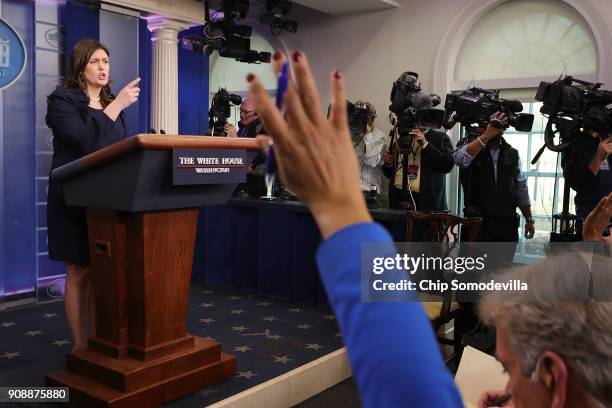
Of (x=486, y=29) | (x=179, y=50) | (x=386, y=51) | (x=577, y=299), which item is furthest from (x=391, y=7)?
(x=577, y=299)

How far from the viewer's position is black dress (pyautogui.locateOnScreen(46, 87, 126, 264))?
2105 millimetres

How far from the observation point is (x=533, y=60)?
15.5 ft

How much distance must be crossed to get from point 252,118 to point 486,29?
207 centimetres

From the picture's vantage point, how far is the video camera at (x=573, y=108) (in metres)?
2.96

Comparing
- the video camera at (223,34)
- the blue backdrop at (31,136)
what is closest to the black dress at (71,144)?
the blue backdrop at (31,136)

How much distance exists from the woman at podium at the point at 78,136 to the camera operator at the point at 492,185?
1939 mm

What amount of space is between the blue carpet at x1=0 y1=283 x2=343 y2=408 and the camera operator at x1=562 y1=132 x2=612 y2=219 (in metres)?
1.41

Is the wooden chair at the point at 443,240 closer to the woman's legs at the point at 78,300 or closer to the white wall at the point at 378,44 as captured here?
the woman's legs at the point at 78,300

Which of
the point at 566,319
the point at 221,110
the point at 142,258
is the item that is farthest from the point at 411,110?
the point at 566,319

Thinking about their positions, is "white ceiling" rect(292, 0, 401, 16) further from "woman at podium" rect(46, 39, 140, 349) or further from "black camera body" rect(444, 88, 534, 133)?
"woman at podium" rect(46, 39, 140, 349)

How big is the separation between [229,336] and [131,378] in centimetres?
108

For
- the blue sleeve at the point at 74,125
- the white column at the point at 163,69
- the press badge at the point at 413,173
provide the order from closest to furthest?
the blue sleeve at the point at 74,125
the press badge at the point at 413,173
the white column at the point at 163,69

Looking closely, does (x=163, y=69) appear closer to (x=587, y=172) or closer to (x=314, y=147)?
(x=587, y=172)

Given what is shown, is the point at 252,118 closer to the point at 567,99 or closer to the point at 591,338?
the point at 567,99
